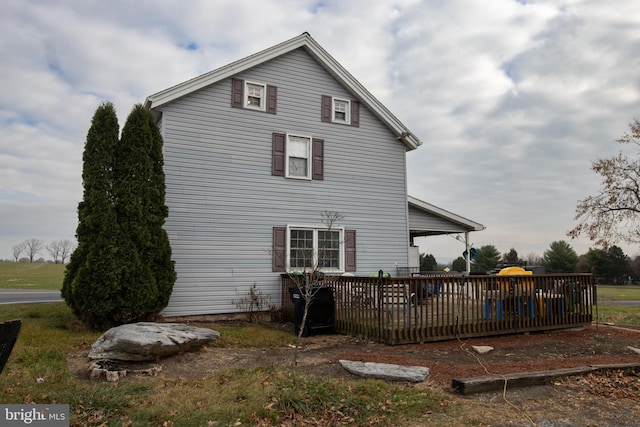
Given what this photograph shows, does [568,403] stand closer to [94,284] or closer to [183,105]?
[94,284]

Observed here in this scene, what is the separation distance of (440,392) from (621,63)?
1265cm

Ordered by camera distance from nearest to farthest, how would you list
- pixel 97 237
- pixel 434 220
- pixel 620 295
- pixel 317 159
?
pixel 97 237, pixel 317 159, pixel 434 220, pixel 620 295

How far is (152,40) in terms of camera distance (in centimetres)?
1143

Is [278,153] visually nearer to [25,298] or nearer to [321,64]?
[321,64]

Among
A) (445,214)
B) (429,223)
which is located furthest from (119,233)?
(445,214)

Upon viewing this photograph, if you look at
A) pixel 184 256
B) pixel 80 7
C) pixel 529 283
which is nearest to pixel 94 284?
pixel 184 256

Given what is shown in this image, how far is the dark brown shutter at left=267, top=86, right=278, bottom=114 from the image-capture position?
40.3 feet

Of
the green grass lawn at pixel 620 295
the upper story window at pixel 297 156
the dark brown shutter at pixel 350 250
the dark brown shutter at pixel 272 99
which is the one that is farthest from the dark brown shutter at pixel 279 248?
the green grass lawn at pixel 620 295

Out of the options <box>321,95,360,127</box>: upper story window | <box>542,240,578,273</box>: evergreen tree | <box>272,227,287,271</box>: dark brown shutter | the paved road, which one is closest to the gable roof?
<box>321,95,360,127</box>: upper story window

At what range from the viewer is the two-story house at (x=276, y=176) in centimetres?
1108

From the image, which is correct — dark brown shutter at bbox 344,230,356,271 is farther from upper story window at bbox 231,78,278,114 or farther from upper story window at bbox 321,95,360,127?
upper story window at bbox 231,78,278,114

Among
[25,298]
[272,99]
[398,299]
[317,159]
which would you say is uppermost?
[272,99]

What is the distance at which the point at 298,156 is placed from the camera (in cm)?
1257

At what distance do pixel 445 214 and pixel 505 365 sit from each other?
8443 mm
